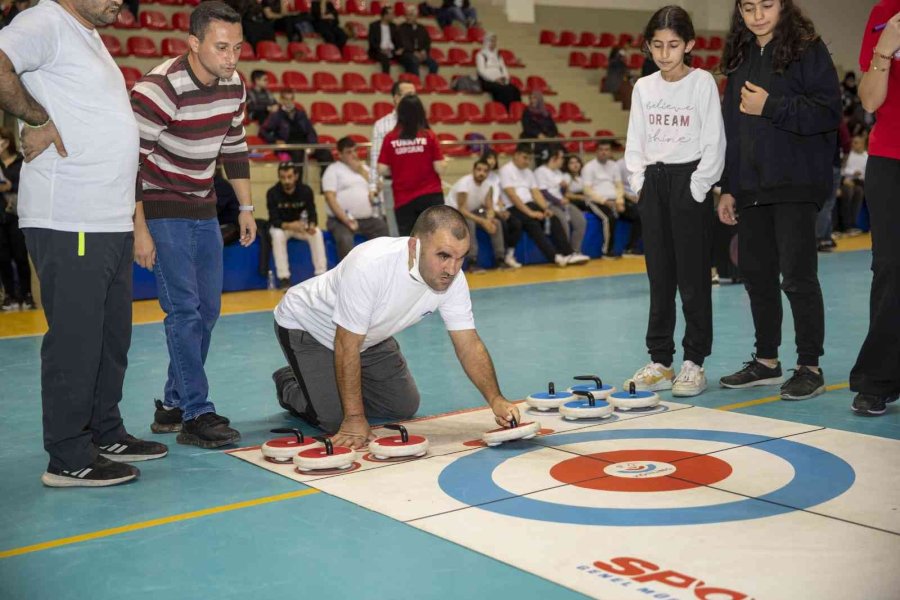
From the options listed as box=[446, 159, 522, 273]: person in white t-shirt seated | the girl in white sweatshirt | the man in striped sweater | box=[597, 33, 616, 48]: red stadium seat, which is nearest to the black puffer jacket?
the girl in white sweatshirt

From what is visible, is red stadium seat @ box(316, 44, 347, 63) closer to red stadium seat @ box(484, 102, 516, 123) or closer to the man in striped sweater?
red stadium seat @ box(484, 102, 516, 123)

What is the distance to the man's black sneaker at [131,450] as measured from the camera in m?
4.22

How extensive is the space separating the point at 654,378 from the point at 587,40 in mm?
17399

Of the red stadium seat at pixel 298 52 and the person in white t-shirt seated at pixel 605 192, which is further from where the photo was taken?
the red stadium seat at pixel 298 52

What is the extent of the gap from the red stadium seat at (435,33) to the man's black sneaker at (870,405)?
1526 centimetres

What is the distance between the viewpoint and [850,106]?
18562 millimetres

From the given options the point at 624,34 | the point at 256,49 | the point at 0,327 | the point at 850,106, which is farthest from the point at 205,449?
the point at 624,34

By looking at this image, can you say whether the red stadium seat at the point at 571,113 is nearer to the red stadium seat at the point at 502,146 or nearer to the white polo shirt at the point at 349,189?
the red stadium seat at the point at 502,146

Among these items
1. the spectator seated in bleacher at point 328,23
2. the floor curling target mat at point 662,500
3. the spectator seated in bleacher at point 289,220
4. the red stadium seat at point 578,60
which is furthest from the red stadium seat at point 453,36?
the floor curling target mat at point 662,500

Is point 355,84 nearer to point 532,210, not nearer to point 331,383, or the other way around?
point 532,210

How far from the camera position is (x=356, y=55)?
1705cm

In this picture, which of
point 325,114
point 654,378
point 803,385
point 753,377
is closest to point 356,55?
point 325,114

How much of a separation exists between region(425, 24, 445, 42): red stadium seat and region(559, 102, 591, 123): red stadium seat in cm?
255

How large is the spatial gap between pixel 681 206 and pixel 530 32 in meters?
16.7
